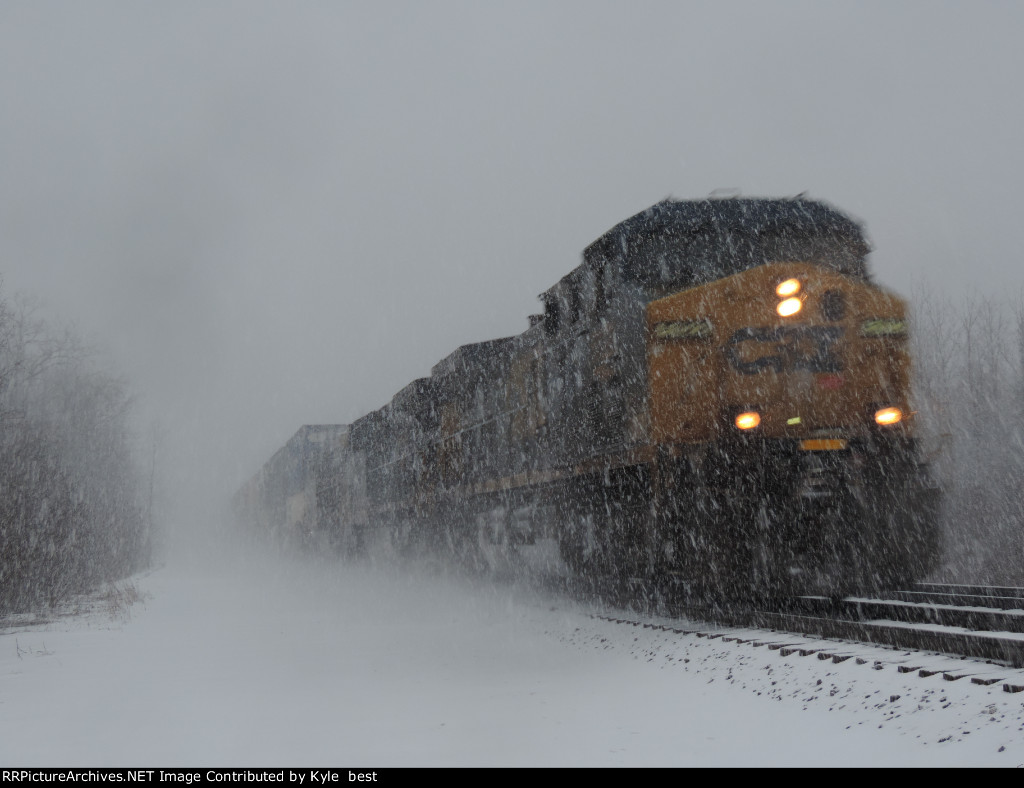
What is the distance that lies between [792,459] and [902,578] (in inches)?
51.3

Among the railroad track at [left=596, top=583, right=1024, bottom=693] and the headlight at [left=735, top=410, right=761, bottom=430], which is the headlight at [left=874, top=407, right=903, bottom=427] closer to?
the headlight at [left=735, top=410, right=761, bottom=430]

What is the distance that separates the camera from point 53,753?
3523 mm

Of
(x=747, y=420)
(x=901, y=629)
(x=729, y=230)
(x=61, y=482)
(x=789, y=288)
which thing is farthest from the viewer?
(x=61, y=482)

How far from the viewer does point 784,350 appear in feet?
19.9

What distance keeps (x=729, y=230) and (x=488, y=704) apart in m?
4.42

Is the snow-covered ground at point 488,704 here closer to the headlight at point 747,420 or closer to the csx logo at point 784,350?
the headlight at point 747,420

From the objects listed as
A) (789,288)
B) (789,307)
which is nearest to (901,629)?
(789,307)

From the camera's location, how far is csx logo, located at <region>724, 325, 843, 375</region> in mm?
6023

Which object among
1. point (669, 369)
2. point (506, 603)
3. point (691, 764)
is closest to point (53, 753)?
point (691, 764)

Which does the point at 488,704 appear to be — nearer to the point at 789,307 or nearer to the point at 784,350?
the point at 784,350

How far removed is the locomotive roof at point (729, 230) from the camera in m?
6.68

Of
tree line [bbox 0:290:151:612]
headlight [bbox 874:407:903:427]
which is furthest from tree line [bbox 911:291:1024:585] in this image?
tree line [bbox 0:290:151:612]
